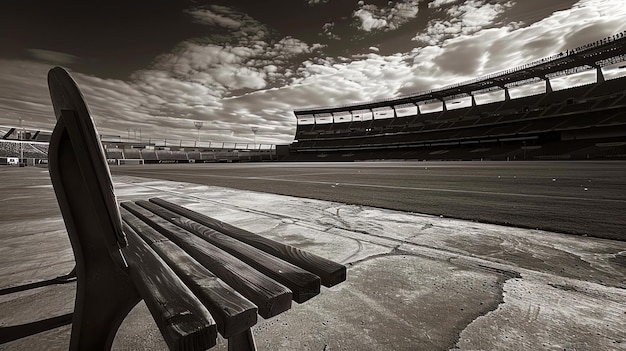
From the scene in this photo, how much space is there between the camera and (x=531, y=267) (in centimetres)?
208

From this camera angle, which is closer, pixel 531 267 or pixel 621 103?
pixel 531 267

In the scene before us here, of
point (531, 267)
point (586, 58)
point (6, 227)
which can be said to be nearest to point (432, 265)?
point (531, 267)

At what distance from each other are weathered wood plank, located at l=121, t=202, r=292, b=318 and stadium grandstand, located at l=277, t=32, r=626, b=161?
4200 cm

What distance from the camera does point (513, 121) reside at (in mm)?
42750

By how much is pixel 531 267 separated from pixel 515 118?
51453mm

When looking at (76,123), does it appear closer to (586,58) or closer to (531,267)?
(531,267)

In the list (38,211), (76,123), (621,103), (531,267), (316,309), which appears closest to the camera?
(76,123)

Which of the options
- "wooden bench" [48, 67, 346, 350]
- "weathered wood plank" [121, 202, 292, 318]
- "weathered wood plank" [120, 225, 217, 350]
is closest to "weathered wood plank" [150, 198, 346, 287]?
"wooden bench" [48, 67, 346, 350]

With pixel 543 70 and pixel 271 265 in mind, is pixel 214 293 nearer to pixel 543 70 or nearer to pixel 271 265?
pixel 271 265

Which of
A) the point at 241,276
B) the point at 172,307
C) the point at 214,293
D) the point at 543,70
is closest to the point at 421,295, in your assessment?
the point at 241,276

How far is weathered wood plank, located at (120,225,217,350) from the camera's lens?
2.57 ft

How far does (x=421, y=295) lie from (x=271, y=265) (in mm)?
1044

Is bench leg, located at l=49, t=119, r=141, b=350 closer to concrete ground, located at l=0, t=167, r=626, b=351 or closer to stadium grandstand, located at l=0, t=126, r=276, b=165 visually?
concrete ground, located at l=0, t=167, r=626, b=351

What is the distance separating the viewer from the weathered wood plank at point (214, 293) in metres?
0.84
